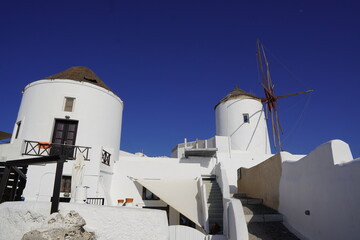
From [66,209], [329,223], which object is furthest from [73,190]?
[329,223]

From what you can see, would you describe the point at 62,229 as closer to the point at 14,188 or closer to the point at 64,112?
the point at 14,188

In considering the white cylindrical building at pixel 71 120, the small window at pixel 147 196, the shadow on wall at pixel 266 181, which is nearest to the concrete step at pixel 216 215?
the shadow on wall at pixel 266 181

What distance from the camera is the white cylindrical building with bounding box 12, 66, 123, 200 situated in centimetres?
1314

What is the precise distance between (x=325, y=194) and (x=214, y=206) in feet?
20.7

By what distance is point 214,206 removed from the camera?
12453 millimetres

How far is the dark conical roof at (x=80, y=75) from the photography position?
631 inches

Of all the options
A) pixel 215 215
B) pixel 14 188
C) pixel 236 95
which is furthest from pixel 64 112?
pixel 236 95

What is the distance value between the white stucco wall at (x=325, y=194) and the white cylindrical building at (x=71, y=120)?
Result: 915 cm

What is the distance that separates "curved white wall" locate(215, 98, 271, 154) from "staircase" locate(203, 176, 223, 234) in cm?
951

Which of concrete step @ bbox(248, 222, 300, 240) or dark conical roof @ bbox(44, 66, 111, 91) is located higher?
dark conical roof @ bbox(44, 66, 111, 91)

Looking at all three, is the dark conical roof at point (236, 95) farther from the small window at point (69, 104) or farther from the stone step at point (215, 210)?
the small window at point (69, 104)

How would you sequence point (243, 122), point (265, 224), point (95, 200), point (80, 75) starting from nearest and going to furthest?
point (265, 224)
point (95, 200)
point (80, 75)
point (243, 122)

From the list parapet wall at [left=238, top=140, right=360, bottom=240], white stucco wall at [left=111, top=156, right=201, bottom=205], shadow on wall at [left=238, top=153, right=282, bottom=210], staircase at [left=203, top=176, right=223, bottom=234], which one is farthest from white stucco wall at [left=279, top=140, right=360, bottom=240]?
white stucco wall at [left=111, top=156, right=201, bottom=205]

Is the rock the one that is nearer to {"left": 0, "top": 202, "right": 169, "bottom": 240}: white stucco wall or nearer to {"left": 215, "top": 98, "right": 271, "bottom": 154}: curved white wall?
{"left": 0, "top": 202, "right": 169, "bottom": 240}: white stucco wall
